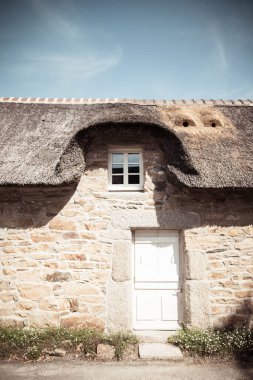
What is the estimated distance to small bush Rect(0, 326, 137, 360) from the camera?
3822mm

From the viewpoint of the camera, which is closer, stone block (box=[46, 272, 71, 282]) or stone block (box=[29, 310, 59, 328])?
stone block (box=[29, 310, 59, 328])

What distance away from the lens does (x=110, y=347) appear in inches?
155

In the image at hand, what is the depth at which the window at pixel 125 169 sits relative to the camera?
483cm

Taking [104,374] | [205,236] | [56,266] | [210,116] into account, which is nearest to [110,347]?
[104,374]

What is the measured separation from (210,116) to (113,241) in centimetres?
350

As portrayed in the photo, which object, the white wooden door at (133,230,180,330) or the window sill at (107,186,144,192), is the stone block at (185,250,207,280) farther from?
the window sill at (107,186,144,192)

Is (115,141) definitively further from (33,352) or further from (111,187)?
(33,352)

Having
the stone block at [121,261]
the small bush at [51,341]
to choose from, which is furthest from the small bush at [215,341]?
the stone block at [121,261]

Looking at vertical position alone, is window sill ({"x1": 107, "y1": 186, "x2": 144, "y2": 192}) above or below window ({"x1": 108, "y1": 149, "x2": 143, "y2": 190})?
below

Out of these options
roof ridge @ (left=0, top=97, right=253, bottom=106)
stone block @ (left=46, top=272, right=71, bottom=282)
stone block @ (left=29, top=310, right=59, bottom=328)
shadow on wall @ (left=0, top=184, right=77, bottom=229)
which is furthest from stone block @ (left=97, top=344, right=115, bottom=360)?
roof ridge @ (left=0, top=97, right=253, bottom=106)

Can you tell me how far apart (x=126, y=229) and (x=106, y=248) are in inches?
19.6

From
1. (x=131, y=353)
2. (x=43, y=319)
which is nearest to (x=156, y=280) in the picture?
(x=131, y=353)

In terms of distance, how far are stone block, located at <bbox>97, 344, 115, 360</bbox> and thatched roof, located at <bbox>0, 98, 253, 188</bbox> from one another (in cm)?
275

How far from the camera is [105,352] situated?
3.84 m
